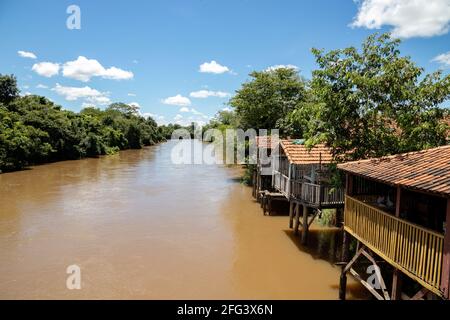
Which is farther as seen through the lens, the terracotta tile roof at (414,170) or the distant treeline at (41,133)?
the distant treeline at (41,133)

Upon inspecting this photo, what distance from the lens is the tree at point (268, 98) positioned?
28.6 metres

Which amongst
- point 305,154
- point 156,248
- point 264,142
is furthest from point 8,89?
point 305,154

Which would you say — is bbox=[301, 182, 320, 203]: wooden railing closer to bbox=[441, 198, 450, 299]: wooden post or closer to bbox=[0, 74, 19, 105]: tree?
bbox=[441, 198, 450, 299]: wooden post

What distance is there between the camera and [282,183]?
1822 centimetres

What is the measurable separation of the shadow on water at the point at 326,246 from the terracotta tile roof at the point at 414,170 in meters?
4.25

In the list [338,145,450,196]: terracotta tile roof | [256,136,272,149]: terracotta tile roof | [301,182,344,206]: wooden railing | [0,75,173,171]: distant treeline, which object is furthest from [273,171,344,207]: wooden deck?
[0,75,173,171]: distant treeline

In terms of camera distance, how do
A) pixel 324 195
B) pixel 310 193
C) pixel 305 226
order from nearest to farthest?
pixel 324 195, pixel 310 193, pixel 305 226

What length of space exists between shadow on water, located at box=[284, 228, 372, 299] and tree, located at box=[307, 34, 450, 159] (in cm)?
438

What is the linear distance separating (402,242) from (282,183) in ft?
33.8

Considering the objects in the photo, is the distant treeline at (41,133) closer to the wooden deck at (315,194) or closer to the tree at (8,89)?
the tree at (8,89)

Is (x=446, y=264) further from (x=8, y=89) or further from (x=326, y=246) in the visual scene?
(x=8, y=89)

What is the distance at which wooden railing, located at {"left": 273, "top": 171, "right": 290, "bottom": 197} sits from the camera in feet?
55.9

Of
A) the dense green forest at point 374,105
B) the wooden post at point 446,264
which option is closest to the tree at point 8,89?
the dense green forest at point 374,105

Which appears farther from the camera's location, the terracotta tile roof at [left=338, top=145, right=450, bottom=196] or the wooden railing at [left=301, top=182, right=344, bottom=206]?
the wooden railing at [left=301, top=182, right=344, bottom=206]
